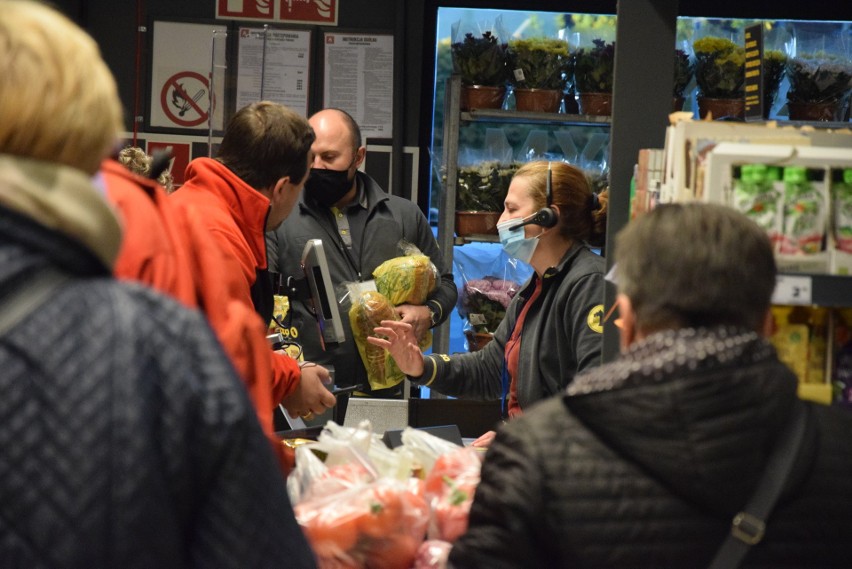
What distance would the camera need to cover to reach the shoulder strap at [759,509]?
138cm

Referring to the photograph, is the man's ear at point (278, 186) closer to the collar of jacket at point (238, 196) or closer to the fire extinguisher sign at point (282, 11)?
the collar of jacket at point (238, 196)

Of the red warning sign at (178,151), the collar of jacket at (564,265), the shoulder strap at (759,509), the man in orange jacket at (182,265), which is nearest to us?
the shoulder strap at (759,509)

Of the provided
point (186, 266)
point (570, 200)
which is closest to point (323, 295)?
point (570, 200)

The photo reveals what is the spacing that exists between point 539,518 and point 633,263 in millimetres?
410

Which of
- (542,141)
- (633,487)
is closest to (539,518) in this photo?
(633,487)

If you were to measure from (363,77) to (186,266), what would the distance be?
14.5 feet

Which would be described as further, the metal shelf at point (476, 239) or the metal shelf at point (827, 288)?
the metal shelf at point (476, 239)

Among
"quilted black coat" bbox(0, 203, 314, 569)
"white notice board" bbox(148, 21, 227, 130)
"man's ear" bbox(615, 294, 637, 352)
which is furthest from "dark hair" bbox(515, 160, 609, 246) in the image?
"white notice board" bbox(148, 21, 227, 130)

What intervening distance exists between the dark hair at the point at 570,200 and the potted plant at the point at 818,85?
215 cm

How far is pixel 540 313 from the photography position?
330cm

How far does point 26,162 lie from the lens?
1118 mm

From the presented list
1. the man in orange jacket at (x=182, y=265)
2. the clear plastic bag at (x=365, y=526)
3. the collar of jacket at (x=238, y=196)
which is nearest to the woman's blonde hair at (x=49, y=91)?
the man in orange jacket at (x=182, y=265)

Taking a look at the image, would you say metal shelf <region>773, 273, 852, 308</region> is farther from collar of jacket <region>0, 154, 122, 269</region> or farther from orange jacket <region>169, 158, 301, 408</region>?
orange jacket <region>169, 158, 301, 408</region>

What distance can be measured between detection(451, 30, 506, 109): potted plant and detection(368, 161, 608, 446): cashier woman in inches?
73.3
